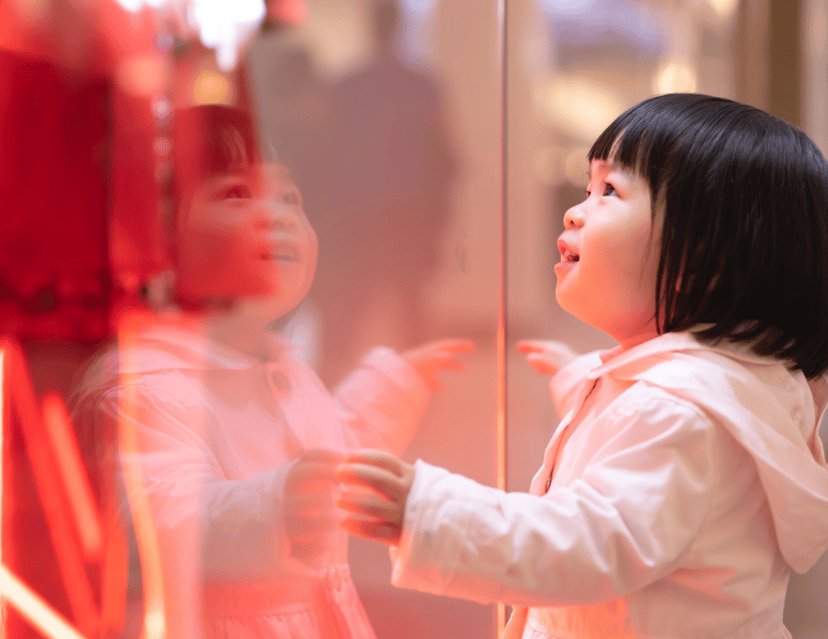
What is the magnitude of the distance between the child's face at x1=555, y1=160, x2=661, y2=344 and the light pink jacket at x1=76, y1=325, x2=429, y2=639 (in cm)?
25

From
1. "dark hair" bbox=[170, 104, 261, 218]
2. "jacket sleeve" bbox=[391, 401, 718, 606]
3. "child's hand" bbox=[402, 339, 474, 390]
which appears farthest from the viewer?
"child's hand" bbox=[402, 339, 474, 390]

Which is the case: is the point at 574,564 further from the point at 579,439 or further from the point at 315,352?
the point at 315,352

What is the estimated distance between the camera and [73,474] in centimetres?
54

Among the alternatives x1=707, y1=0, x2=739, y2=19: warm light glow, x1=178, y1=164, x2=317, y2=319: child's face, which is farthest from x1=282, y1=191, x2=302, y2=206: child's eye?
x1=707, y1=0, x2=739, y2=19: warm light glow

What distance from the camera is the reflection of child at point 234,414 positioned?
0.56 m

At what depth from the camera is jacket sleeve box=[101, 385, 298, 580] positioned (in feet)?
1.83

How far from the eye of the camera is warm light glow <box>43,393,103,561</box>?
1.77 ft

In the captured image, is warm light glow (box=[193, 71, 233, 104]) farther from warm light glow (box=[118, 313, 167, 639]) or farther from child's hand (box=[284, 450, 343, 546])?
child's hand (box=[284, 450, 343, 546])

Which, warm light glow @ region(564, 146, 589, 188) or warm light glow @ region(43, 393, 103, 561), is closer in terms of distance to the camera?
warm light glow @ region(43, 393, 103, 561)

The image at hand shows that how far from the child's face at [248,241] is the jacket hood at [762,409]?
29 cm

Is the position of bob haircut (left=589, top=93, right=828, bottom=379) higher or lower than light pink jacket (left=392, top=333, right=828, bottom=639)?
higher

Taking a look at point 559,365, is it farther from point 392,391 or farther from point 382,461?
point 382,461

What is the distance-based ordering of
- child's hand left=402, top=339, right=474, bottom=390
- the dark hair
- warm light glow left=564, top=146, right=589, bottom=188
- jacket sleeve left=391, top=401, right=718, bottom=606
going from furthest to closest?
warm light glow left=564, top=146, right=589, bottom=188 < child's hand left=402, top=339, right=474, bottom=390 < the dark hair < jacket sleeve left=391, top=401, right=718, bottom=606

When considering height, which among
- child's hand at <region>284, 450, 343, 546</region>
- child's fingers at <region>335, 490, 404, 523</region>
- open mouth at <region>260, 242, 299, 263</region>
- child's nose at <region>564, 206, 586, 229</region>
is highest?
child's nose at <region>564, 206, 586, 229</region>
